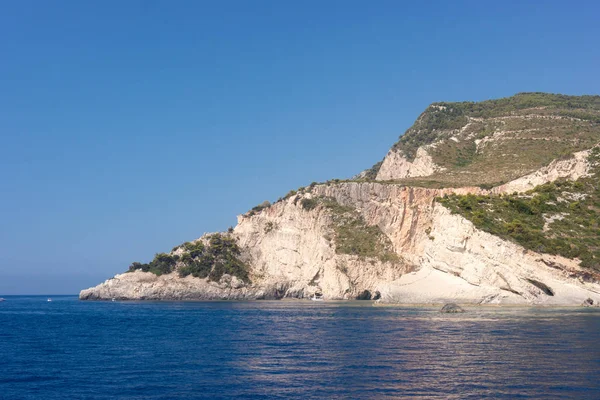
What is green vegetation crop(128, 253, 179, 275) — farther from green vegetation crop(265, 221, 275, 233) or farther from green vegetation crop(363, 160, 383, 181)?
green vegetation crop(363, 160, 383, 181)

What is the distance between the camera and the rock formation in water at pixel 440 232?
52.4 metres

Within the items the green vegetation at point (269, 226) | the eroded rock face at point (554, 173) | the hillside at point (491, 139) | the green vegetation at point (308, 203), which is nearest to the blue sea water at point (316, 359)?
the eroded rock face at point (554, 173)

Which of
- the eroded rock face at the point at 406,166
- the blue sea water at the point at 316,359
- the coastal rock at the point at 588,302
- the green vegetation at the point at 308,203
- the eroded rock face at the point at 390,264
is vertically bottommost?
the blue sea water at the point at 316,359

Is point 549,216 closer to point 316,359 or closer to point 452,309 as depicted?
point 452,309

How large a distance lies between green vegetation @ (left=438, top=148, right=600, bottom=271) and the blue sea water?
10.9 meters

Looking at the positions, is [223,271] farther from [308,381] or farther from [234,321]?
[308,381]

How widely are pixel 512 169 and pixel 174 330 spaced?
200 feet

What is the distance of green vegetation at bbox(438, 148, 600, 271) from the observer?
172 feet

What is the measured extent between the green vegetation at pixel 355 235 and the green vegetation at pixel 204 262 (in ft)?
45.5

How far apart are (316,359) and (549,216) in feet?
134

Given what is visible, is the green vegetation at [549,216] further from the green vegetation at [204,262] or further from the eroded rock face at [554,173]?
the green vegetation at [204,262]

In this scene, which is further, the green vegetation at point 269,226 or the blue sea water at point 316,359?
the green vegetation at point 269,226

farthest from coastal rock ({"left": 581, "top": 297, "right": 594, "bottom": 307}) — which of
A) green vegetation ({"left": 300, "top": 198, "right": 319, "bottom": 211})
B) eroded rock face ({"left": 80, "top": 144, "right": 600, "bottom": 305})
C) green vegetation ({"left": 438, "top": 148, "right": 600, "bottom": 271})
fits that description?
green vegetation ({"left": 300, "top": 198, "right": 319, "bottom": 211})

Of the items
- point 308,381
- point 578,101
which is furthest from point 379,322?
point 578,101
